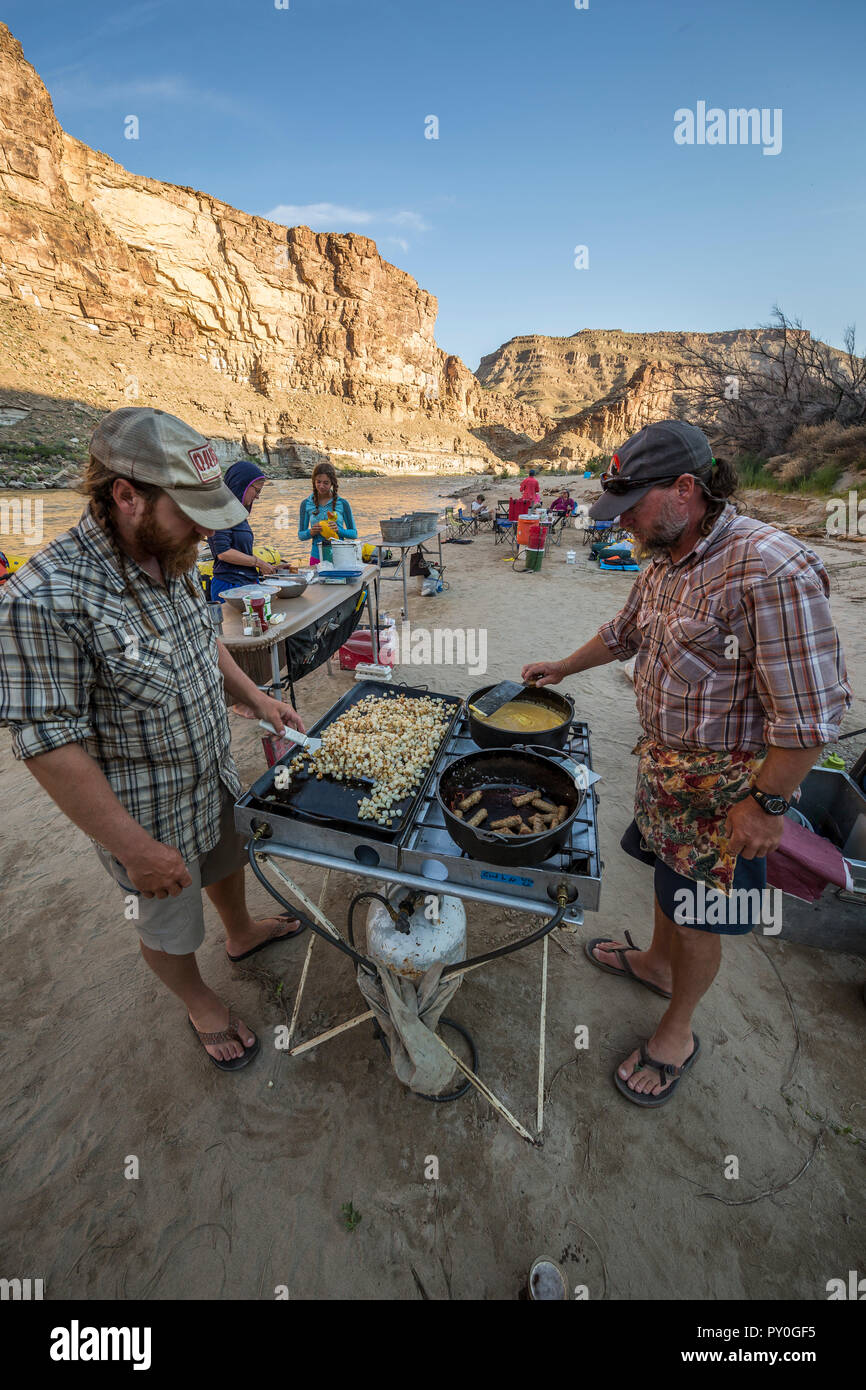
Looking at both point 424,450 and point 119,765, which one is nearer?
point 119,765

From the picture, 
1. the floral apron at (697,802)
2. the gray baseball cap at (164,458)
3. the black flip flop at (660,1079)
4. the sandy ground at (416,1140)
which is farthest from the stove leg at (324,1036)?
the gray baseball cap at (164,458)

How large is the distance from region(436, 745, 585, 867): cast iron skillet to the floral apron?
1.41ft

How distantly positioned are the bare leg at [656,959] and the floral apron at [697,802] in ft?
2.50

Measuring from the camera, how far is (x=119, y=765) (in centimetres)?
174

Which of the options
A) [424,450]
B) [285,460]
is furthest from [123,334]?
[424,450]

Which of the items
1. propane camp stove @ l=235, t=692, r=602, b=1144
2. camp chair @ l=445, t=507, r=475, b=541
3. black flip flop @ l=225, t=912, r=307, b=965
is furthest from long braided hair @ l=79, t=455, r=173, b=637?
camp chair @ l=445, t=507, r=475, b=541

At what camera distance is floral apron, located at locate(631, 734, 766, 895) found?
6.01 ft

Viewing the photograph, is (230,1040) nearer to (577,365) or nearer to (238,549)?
(238,549)

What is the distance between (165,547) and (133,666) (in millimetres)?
412

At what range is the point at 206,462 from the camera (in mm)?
1671

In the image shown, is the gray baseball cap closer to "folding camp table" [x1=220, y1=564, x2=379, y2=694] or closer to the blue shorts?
"folding camp table" [x1=220, y1=564, x2=379, y2=694]

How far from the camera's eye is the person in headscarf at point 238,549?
4.65m

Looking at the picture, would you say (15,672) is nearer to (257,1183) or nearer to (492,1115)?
(257,1183)
